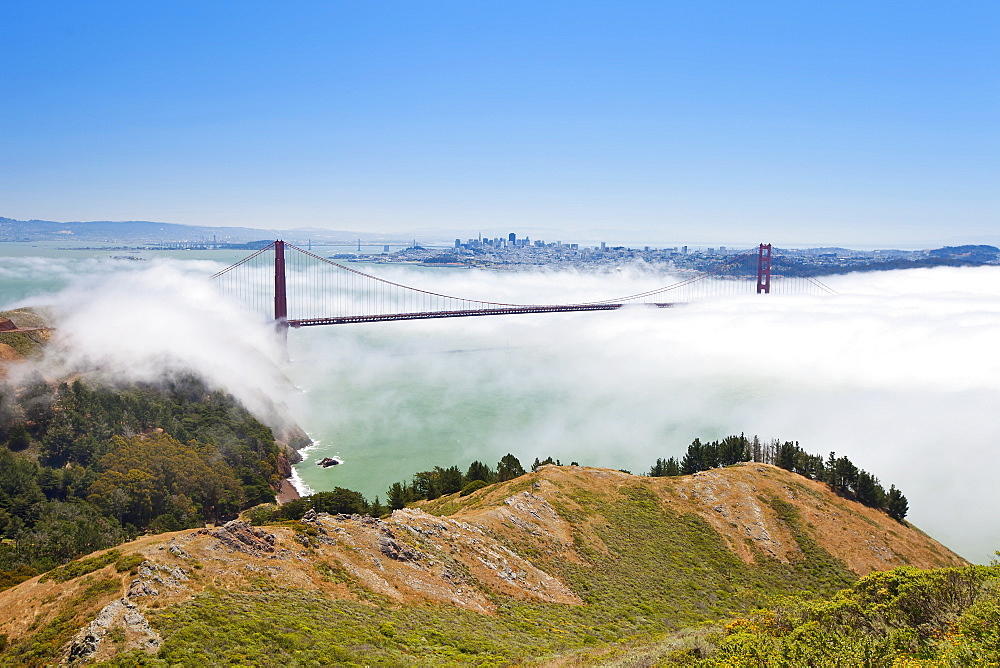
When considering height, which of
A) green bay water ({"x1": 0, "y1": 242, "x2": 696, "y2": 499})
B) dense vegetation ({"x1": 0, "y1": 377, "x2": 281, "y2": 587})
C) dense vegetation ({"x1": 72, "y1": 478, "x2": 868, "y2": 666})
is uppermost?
dense vegetation ({"x1": 72, "y1": 478, "x2": 868, "y2": 666})

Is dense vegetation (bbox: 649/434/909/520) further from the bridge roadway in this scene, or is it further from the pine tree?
the bridge roadway

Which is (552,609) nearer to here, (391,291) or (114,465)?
(114,465)

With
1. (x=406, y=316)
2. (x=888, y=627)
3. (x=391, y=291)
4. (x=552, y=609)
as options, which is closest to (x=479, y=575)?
(x=552, y=609)

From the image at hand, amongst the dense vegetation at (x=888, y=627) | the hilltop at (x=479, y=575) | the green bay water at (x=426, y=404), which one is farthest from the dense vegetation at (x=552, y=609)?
the green bay water at (x=426, y=404)

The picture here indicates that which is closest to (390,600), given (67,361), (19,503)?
(19,503)

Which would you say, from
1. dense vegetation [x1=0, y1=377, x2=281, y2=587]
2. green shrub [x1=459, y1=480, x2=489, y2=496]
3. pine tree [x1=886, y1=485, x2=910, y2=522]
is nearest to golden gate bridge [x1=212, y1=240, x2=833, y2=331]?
dense vegetation [x1=0, y1=377, x2=281, y2=587]

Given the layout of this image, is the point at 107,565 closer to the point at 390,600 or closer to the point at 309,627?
the point at 309,627
